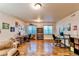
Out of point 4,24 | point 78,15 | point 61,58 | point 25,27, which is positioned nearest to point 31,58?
point 61,58

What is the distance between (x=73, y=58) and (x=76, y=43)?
3.99 meters

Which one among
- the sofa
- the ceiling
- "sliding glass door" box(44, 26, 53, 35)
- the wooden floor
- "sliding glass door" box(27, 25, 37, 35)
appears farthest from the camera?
"sliding glass door" box(44, 26, 53, 35)

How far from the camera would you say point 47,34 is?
11.7 m

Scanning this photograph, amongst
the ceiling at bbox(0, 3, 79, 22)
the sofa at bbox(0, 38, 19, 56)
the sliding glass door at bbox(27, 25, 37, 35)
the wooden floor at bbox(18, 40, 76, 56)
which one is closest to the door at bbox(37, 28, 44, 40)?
the sliding glass door at bbox(27, 25, 37, 35)

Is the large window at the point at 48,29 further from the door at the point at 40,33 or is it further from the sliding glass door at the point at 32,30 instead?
the sliding glass door at the point at 32,30

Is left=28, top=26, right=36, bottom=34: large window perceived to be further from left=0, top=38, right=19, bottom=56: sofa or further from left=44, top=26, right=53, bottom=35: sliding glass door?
left=0, top=38, right=19, bottom=56: sofa

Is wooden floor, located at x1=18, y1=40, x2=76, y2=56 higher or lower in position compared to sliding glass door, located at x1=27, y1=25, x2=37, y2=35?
lower

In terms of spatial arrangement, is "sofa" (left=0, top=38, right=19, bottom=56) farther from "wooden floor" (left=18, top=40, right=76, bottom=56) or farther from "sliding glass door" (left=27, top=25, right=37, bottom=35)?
"sliding glass door" (left=27, top=25, right=37, bottom=35)

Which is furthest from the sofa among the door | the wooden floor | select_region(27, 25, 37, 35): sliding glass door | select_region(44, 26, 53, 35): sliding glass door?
select_region(44, 26, 53, 35): sliding glass door

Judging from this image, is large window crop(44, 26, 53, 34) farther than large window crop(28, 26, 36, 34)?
Yes

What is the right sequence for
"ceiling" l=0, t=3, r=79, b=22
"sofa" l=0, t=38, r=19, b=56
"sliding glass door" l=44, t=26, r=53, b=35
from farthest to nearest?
"sliding glass door" l=44, t=26, r=53, b=35, "ceiling" l=0, t=3, r=79, b=22, "sofa" l=0, t=38, r=19, b=56

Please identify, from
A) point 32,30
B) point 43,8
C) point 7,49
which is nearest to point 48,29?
point 32,30

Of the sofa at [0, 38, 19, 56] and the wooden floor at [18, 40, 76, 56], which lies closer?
the sofa at [0, 38, 19, 56]

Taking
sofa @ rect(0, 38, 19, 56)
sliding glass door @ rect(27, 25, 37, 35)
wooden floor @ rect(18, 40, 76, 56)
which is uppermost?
sliding glass door @ rect(27, 25, 37, 35)
